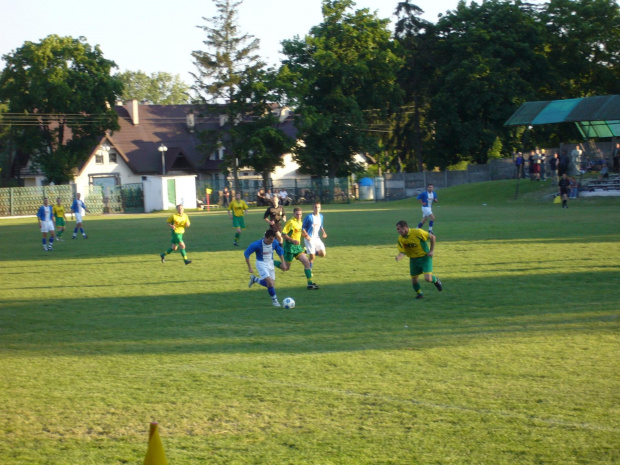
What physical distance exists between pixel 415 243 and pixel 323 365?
473 cm

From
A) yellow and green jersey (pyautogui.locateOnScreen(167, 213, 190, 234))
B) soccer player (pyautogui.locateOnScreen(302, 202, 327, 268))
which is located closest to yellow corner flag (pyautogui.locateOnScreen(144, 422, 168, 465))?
soccer player (pyautogui.locateOnScreen(302, 202, 327, 268))

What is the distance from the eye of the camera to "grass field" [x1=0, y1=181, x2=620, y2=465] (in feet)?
20.0

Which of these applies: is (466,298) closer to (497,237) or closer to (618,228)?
(497,237)

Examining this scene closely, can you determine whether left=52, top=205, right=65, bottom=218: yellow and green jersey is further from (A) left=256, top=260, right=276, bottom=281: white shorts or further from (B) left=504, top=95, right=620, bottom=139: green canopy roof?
(B) left=504, top=95, right=620, bottom=139: green canopy roof

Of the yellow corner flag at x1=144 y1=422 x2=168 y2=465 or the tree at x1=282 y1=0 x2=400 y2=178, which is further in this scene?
the tree at x1=282 y1=0 x2=400 y2=178

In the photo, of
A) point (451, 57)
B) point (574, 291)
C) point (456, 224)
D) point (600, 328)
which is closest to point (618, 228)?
point (456, 224)

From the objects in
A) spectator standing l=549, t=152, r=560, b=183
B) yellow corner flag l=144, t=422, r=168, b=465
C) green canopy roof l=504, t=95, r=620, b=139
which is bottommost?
yellow corner flag l=144, t=422, r=168, b=465

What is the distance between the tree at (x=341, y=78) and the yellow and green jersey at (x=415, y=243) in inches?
2050

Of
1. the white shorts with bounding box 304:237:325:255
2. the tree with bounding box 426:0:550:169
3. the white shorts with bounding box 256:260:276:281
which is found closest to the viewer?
the white shorts with bounding box 256:260:276:281

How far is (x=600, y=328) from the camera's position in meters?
10.0

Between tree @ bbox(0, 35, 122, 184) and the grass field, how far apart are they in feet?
174

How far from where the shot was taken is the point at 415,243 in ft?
41.9

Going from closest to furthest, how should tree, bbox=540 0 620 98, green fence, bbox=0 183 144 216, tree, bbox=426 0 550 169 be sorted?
green fence, bbox=0 183 144 216 < tree, bbox=540 0 620 98 < tree, bbox=426 0 550 169

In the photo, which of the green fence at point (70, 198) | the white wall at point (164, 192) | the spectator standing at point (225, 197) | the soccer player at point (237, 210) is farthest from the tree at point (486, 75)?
the soccer player at point (237, 210)
